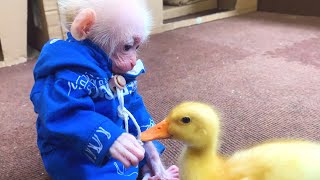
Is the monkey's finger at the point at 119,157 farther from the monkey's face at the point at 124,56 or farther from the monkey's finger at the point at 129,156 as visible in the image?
the monkey's face at the point at 124,56

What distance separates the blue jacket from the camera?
482 millimetres

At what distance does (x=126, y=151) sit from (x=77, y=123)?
71 mm

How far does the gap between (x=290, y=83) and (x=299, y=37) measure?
50 cm

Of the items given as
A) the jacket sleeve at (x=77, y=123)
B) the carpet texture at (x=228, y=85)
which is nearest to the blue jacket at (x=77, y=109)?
the jacket sleeve at (x=77, y=123)

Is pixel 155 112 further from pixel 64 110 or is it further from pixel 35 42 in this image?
pixel 35 42

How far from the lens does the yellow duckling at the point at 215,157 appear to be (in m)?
0.41

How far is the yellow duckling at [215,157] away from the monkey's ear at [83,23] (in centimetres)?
16

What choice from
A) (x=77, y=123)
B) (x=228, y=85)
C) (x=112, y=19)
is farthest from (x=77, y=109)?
(x=228, y=85)

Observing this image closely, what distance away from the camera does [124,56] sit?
0.54 meters

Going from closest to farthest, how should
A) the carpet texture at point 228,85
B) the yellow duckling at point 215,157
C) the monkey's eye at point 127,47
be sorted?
1. the yellow duckling at point 215,157
2. the monkey's eye at point 127,47
3. the carpet texture at point 228,85

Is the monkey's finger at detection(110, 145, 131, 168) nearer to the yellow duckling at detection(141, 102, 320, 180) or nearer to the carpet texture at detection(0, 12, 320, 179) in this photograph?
the yellow duckling at detection(141, 102, 320, 180)

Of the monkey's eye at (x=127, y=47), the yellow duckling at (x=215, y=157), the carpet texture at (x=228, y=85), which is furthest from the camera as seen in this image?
the carpet texture at (x=228, y=85)

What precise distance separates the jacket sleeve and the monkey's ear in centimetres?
6

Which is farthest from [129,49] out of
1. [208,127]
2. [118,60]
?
[208,127]
